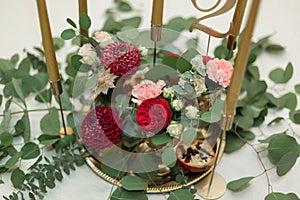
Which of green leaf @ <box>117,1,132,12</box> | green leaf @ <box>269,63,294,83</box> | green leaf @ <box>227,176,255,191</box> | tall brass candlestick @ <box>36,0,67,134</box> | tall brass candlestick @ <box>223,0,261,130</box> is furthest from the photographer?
green leaf @ <box>117,1,132,12</box>

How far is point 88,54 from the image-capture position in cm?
68

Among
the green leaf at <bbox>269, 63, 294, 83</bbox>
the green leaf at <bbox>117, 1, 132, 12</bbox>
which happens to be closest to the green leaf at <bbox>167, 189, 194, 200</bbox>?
the green leaf at <bbox>269, 63, 294, 83</bbox>

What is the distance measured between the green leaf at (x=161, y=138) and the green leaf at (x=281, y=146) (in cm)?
21

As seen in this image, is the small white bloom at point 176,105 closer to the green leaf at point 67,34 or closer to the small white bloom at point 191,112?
the small white bloom at point 191,112

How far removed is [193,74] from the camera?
0.66 metres

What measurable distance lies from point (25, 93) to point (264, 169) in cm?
47

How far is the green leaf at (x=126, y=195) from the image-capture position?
680 millimetres

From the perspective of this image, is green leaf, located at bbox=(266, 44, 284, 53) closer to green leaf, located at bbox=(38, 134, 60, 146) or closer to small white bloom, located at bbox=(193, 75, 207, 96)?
small white bloom, located at bbox=(193, 75, 207, 96)

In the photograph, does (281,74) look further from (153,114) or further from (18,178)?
(18,178)

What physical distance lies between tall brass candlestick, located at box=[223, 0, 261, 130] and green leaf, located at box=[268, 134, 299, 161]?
174 millimetres

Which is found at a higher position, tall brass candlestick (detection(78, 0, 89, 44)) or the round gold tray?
tall brass candlestick (detection(78, 0, 89, 44))

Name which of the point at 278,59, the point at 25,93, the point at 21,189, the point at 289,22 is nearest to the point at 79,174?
the point at 21,189

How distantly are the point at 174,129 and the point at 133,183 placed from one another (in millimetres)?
121

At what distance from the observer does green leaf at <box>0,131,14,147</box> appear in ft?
2.43
